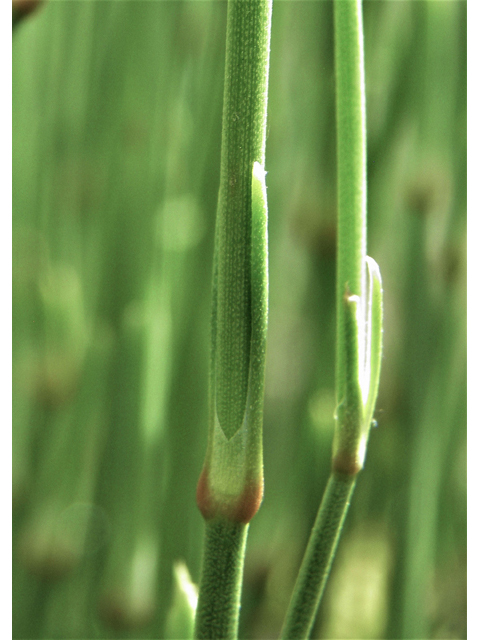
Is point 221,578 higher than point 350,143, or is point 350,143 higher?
point 350,143

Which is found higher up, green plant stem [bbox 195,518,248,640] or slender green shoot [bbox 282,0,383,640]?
slender green shoot [bbox 282,0,383,640]

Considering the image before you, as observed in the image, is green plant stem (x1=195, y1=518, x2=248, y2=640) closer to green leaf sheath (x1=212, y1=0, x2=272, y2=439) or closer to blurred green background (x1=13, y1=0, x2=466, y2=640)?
green leaf sheath (x1=212, y1=0, x2=272, y2=439)

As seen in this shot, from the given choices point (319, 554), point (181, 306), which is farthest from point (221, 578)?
point (181, 306)

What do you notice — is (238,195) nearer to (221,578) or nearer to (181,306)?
(221,578)

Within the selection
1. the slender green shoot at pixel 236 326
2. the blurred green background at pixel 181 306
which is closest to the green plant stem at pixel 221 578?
the slender green shoot at pixel 236 326

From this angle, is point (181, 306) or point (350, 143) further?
point (181, 306)

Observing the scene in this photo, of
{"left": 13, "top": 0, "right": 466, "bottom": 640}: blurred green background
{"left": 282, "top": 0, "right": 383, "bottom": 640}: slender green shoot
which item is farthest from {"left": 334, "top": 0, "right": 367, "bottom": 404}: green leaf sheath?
{"left": 13, "top": 0, "right": 466, "bottom": 640}: blurred green background
